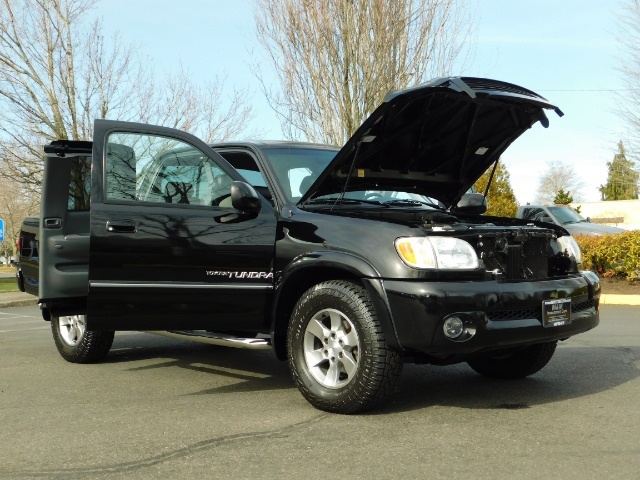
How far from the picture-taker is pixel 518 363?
220 inches

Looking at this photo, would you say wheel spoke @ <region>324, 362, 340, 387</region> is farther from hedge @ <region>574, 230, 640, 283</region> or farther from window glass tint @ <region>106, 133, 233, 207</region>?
hedge @ <region>574, 230, 640, 283</region>

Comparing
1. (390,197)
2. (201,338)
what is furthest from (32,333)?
(390,197)

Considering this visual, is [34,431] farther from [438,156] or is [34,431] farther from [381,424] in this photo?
[438,156]

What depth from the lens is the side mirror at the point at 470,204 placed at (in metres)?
6.30

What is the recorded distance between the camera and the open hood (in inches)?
199

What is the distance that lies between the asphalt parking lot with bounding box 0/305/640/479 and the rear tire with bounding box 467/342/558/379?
90mm

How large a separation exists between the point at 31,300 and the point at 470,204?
12.6 metres

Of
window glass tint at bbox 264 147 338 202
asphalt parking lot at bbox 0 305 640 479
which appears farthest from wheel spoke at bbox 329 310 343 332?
window glass tint at bbox 264 147 338 202

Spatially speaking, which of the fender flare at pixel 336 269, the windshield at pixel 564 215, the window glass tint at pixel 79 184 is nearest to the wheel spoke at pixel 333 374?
the fender flare at pixel 336 269

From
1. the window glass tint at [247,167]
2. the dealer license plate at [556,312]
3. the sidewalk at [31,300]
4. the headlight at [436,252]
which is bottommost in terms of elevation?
the sidewalk at [31,300]

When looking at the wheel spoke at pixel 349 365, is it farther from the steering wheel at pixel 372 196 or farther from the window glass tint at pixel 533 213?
the window glass tint at pixel 533 213

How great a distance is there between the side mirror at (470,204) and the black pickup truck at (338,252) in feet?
0.06

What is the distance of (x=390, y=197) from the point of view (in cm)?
578

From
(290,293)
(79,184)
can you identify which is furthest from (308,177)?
(79,184)
